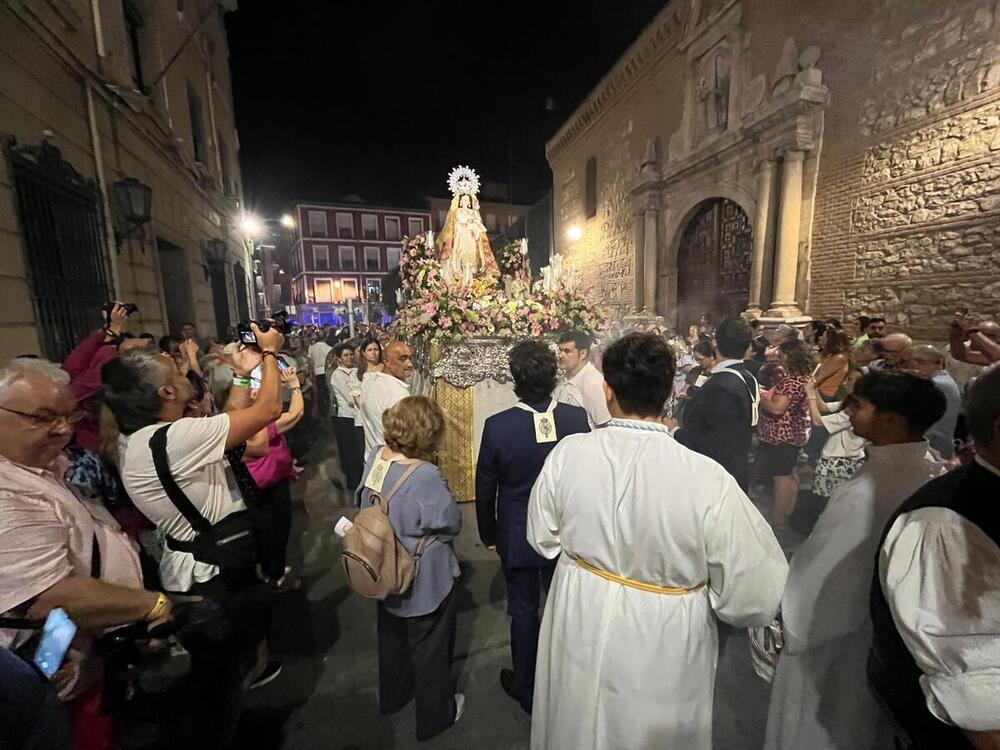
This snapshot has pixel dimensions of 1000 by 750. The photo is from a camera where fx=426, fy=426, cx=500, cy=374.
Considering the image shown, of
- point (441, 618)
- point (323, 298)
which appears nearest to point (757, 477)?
point (441, 618)

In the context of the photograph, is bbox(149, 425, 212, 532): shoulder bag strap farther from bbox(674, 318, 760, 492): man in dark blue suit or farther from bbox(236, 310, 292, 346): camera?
bbox(674, 318, 760, 492): man in dark blue suit

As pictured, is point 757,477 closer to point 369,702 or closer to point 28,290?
point 369,702

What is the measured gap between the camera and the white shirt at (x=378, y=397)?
3.65m

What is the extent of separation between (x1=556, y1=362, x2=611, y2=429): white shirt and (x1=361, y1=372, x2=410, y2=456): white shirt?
143 centimetres

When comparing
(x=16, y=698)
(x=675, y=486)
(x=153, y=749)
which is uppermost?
(x=675, y=486)

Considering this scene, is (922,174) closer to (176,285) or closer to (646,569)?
(646,569)

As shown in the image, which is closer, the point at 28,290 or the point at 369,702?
the point at 369,702

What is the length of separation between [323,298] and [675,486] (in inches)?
1821

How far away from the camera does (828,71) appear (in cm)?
798

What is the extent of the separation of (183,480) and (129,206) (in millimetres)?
5698

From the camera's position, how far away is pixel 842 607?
4.83 ft

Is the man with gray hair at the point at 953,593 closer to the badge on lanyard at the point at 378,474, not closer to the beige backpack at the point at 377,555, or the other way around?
the beige backpack at the point at 377,555

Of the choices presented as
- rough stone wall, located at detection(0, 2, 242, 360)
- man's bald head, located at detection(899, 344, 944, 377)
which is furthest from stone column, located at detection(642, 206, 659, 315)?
rough stone wall, located at detection(0, 2, 242, 360)

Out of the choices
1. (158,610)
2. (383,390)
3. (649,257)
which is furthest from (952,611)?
(649,257)
